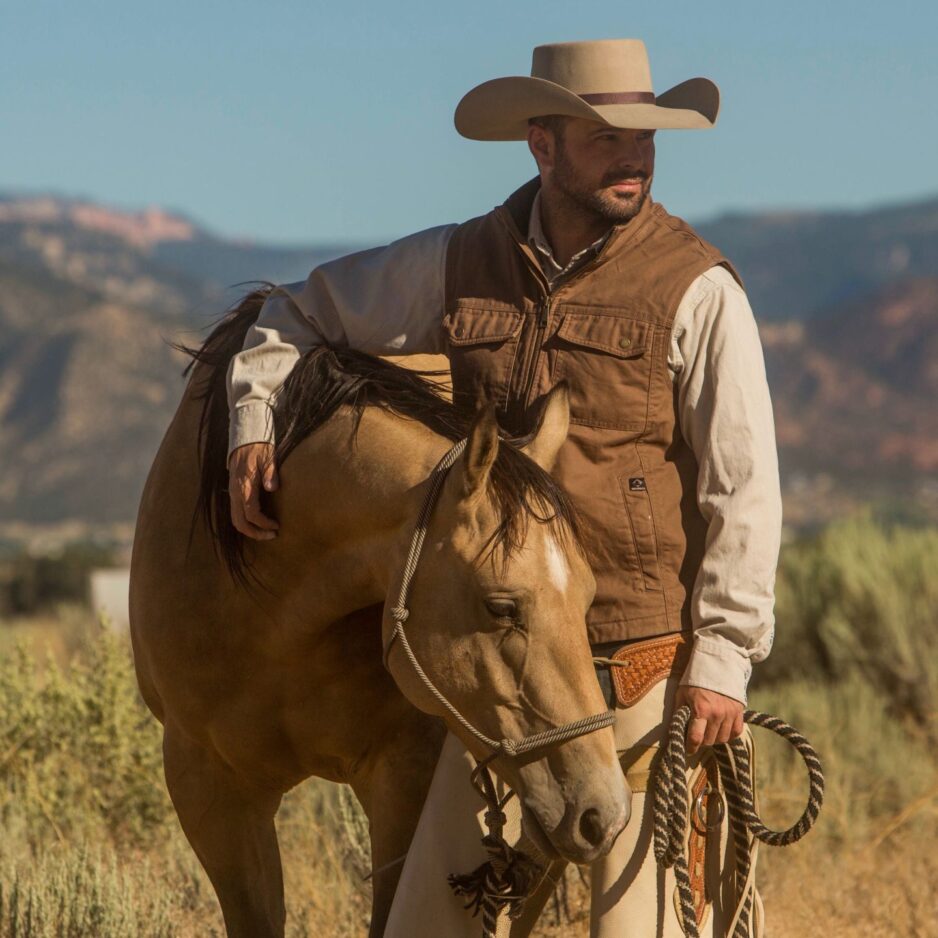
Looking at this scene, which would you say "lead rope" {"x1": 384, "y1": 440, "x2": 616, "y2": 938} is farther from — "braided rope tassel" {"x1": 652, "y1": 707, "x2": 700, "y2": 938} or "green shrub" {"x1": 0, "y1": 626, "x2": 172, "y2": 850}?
"green shrub" {"x1": 0, "y1": 626, "x2": 172, "y2": 850}

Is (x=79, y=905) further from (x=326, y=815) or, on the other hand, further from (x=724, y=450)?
(x=724, y=450)

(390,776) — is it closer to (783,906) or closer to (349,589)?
(349,589)

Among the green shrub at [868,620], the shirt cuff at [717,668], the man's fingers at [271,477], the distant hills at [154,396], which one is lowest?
the distant hills at [154,396]

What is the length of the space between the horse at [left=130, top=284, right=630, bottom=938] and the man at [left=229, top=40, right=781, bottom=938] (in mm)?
142

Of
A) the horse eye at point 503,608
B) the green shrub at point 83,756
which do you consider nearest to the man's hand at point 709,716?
the horse eye at point 503,608

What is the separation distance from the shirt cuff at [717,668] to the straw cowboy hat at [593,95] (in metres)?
1.10

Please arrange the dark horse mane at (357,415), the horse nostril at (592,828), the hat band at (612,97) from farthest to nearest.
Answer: the hat band at (612,97), the dark horse mane at (357,415), the horse nostril at (592,828)

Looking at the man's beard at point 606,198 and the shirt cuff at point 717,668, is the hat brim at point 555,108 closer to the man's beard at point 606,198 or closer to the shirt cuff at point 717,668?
the man's beard at point 606,198

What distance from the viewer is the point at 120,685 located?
235 inches

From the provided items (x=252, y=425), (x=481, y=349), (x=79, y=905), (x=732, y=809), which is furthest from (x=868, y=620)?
(x=252, y=425)

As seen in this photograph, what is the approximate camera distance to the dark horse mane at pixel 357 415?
9.51 feet

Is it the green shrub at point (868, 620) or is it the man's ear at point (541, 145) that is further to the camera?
the green shrub at point (868, 620)

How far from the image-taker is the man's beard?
331cm

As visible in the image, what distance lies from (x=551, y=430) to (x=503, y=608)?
0.45 m
